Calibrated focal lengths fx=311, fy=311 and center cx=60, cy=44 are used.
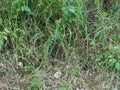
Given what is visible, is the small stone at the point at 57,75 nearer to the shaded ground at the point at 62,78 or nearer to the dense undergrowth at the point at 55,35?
the shaded ground at the point at 62,78

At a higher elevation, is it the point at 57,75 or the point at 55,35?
the point at 55,35

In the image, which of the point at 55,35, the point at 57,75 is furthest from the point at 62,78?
the point at 55,35

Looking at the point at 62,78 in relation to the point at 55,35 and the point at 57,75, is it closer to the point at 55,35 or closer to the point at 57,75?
the point at 57,75

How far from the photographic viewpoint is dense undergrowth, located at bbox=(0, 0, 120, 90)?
9.12ft

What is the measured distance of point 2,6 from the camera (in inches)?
117

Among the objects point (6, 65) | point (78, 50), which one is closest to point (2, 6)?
point (6, 65)

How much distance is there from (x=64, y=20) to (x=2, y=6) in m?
0.61

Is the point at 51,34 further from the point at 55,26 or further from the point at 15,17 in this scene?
the point at 15,17

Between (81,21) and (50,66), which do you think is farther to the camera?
(81,21)

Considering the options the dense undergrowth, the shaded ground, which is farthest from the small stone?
the dense undergrowth

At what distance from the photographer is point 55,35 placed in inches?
112

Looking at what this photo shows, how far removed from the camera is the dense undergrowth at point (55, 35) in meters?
2.78

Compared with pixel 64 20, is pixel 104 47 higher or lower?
lower

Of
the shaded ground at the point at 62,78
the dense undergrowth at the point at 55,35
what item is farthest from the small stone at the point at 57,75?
the dense undergrowth at the point at 55,35
